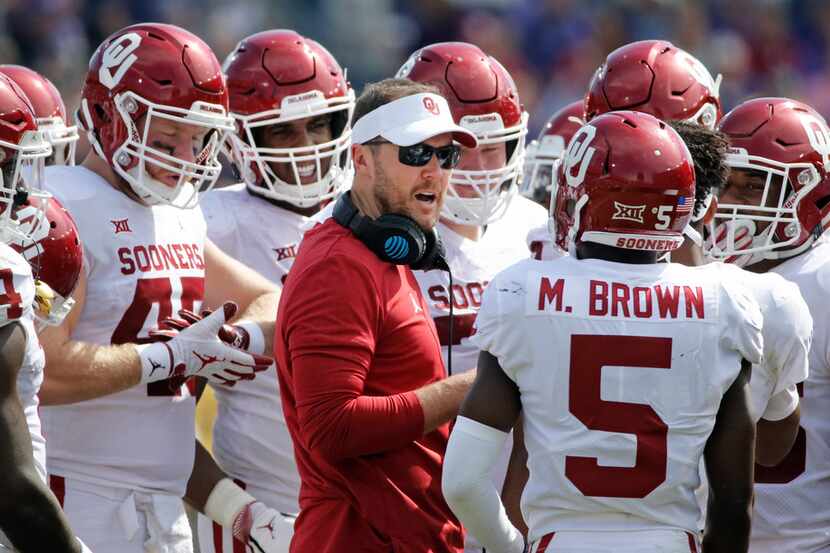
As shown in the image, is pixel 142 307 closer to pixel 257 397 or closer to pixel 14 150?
pixel 257 397

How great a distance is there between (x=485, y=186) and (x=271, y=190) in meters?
0.78

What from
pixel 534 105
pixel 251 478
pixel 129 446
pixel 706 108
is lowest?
pixel 534 105

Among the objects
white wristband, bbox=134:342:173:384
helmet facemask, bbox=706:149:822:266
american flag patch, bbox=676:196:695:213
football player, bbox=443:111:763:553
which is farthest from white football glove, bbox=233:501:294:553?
american flag patch, bbox=676:196:695:213

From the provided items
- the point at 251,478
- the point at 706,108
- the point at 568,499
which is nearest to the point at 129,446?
the point at 251,478

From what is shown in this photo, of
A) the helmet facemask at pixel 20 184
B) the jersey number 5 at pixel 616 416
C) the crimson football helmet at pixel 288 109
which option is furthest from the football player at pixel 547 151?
the jersey number 5 at pixel 616 416

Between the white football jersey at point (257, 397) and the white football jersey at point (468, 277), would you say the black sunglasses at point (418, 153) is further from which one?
the white football jersey at point (257, 397)

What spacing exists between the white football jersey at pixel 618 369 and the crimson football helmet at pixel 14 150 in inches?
47.5

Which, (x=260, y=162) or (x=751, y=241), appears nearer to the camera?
(x=751, y=241)

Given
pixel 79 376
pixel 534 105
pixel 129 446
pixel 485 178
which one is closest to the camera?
pixel 79 376

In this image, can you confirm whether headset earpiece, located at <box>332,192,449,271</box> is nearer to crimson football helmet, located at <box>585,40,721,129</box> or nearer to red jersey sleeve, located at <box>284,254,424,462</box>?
red jersey sleeve, located at <box>284,254,424,462</box>

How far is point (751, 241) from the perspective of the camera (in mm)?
3875

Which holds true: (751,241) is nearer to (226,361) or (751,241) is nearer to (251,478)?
(226,361)

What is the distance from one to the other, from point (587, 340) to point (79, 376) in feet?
5.39

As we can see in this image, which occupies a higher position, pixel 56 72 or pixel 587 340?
pixel 587 340
